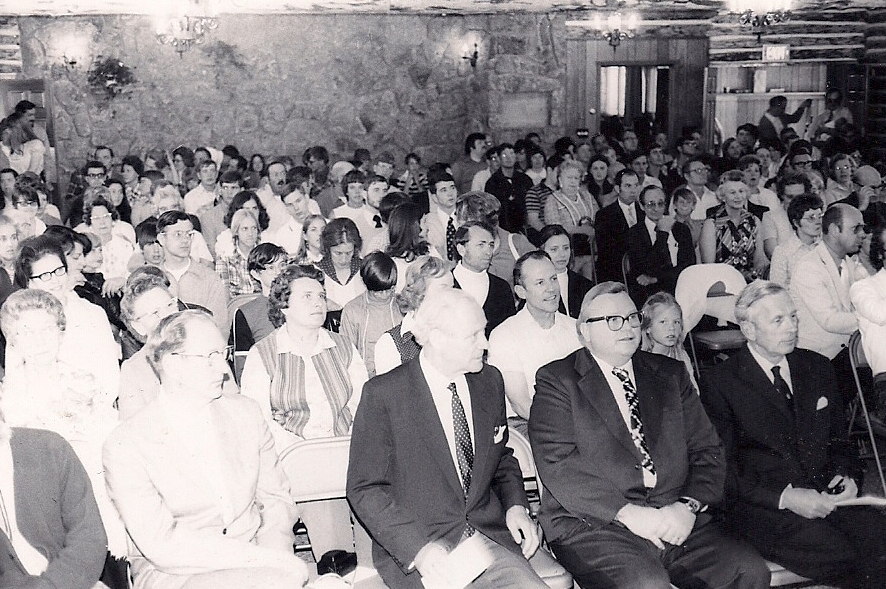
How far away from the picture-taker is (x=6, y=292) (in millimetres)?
5086

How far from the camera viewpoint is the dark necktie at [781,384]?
3447 millimetres

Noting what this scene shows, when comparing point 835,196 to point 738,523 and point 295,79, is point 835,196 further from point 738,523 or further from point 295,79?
point 295,79

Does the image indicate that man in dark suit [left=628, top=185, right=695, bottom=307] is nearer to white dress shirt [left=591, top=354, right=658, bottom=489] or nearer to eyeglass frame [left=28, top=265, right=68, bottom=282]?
white dress shirt [left=591, top=354, right=658, bottom=489]

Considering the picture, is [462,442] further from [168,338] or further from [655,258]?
[655,258]

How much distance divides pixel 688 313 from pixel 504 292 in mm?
1101

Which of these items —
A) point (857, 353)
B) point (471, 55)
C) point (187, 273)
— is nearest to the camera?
point (857, 353)

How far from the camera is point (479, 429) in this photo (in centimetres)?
307

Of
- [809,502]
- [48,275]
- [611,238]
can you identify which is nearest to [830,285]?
[809,502]

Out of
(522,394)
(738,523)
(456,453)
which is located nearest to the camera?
(456,453)

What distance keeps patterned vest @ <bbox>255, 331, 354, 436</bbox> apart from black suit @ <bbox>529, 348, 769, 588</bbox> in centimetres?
94

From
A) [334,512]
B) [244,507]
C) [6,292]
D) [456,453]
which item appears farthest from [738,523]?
[6,292]

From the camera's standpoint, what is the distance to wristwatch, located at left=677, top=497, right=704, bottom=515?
10.3ft

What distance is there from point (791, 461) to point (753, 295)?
0.63 metres

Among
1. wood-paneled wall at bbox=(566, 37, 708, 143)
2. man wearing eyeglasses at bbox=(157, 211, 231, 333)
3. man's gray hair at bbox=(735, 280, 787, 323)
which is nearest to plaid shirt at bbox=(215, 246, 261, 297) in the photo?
man wearing eyeglasses at bbox=(157, 211, 231, 333)
